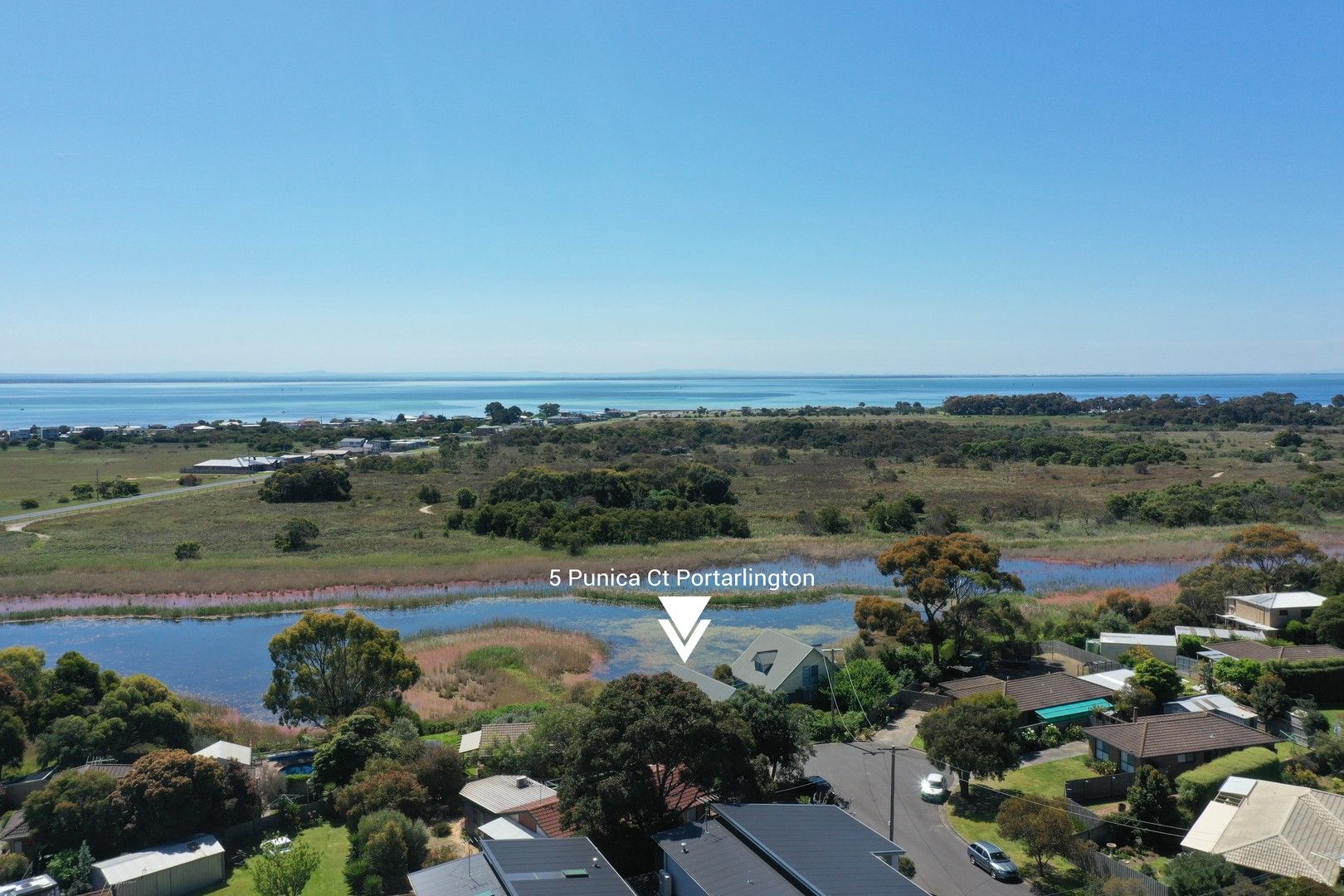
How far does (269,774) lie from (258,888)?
4682 millimetres

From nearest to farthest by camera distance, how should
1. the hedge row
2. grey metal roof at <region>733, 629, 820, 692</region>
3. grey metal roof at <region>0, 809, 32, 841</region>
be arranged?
grey metal roof at <region>0, 809, 32, 841</region>, the hedge row, grey metal roof at <region>733, 629, 820, 692</region>

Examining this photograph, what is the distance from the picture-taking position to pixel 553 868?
13664mm

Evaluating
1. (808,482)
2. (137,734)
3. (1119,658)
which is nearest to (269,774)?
(137,734)

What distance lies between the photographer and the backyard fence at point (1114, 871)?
1364cm

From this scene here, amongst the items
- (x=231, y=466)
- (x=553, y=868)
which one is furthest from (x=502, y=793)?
(x=231, y=466)

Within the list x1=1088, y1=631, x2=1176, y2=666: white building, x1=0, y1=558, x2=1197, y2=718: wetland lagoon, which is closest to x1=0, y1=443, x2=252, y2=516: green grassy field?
x1=0, y1=558, x2=1197, y2=718: wetland lagoon

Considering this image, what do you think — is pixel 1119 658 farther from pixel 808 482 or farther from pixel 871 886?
pixel 808 482

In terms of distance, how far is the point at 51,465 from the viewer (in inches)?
3130

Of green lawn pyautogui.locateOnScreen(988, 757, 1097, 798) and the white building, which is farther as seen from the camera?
the white building

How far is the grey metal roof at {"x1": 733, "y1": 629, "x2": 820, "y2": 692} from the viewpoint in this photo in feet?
78.4

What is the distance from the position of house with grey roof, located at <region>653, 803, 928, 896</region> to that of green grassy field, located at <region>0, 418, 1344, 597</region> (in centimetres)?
2737

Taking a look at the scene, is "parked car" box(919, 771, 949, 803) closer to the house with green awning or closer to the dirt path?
the house with green awning

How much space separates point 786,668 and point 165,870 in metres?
15.4

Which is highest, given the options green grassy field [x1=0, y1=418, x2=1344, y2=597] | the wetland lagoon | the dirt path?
the dirt path
